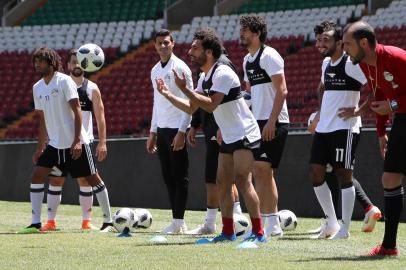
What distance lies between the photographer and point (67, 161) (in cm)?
1139

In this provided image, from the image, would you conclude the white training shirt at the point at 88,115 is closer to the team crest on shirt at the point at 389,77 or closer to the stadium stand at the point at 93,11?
the team crest on shirt at the point at 389,77

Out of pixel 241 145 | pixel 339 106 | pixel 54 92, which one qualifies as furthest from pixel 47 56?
pixel 339 106

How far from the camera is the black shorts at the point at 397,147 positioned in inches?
313

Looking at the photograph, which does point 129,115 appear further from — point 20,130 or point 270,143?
point 270,143

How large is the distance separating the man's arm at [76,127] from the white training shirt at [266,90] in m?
2.13

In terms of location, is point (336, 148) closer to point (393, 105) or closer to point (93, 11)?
point (393, 105)

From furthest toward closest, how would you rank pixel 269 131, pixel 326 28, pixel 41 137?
1. pixel 41 137
2. pixel 326 28
3. pixel 269 131

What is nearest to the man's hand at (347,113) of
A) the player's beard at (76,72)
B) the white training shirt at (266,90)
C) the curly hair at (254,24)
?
the white training shirt at (266,90)

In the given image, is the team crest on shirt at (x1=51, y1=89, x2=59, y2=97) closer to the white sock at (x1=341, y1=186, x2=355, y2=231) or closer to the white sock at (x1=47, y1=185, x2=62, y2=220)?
the white sock at (x1=47, y1=185, x2=62, y2=220)

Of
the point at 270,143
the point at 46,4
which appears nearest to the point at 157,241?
the point at 270,143

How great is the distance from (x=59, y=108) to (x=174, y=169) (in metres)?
1.54

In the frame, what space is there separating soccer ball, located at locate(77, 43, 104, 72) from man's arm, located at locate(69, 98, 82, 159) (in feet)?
3.90

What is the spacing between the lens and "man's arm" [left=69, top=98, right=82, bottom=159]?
1124 cm

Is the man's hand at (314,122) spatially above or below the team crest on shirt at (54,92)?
below
